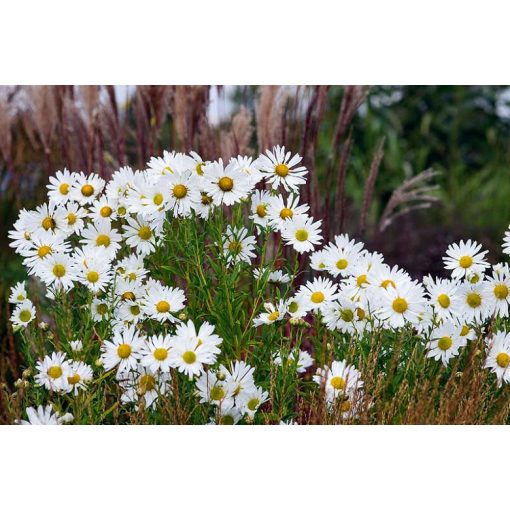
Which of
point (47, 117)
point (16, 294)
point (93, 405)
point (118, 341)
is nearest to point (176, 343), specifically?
point (118, 341)

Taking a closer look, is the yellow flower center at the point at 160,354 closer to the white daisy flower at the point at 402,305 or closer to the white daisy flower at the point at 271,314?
the white daisy flower at the point at 271,314

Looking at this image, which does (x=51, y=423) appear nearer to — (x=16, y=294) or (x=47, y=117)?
(x=16, y=294)

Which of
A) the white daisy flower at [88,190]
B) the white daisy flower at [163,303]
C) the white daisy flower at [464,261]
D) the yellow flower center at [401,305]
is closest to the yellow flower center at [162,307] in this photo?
the white daisy flower at [163,303]

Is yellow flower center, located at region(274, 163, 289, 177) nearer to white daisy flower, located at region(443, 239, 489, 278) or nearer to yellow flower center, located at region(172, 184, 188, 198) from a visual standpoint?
yellow flower center, located at region(172, 184, 188, 198)

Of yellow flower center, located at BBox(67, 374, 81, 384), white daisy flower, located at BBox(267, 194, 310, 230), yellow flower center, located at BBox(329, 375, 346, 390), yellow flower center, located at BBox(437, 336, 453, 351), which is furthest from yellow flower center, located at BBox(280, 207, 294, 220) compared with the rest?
yellow flower center, located at BBox(67, 374, 81, 384)

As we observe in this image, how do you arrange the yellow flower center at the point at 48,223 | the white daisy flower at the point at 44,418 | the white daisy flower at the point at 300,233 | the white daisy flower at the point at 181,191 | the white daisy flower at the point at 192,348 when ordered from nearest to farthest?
the white daisy flower at the point at 192,348
the white daisy flower at the point at 44,418
the white daisy flower at the point at 181,191
the white daisy flower at the point at 300,233
the yellow flower center at the point at 48,223

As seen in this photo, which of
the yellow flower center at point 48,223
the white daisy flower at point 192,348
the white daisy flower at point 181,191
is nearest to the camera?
the white daisy flower at point 192,348

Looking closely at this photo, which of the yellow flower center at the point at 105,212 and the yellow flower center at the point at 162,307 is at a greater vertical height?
the yellow flower center at the point at 105,212
